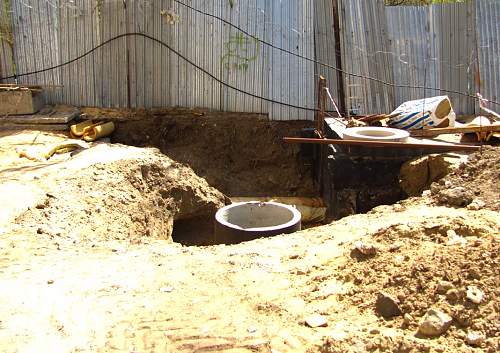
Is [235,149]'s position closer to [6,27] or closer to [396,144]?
[396,144]

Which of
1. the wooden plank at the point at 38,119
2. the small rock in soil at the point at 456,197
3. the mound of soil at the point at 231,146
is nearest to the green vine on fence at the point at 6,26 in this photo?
the wooden plank at the point at 38,119

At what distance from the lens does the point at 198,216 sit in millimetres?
8820

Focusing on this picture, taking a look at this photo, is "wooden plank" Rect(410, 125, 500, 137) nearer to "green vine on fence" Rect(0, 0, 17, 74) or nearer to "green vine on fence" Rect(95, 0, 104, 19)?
"green vine on fence" Rect(95, 0, 104, 19)

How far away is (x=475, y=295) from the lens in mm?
3439

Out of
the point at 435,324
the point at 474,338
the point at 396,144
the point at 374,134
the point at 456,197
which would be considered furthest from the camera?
the point at 374,134

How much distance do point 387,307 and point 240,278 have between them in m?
1.32

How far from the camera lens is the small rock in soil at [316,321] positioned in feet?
12.1

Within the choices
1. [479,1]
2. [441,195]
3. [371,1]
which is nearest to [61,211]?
[441,195]

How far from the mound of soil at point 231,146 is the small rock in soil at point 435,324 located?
23.0 feet

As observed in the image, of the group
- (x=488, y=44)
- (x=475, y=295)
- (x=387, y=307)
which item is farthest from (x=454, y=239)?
(x=488, y=44)

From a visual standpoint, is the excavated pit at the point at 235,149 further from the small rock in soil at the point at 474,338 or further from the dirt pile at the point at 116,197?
the small rock in soil at the point at 474,338

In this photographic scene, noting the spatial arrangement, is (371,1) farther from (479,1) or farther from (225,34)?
(225,34)

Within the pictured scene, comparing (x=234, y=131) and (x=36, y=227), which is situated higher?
(x=234, y=131)

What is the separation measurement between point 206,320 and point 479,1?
Result: 9.56 m
